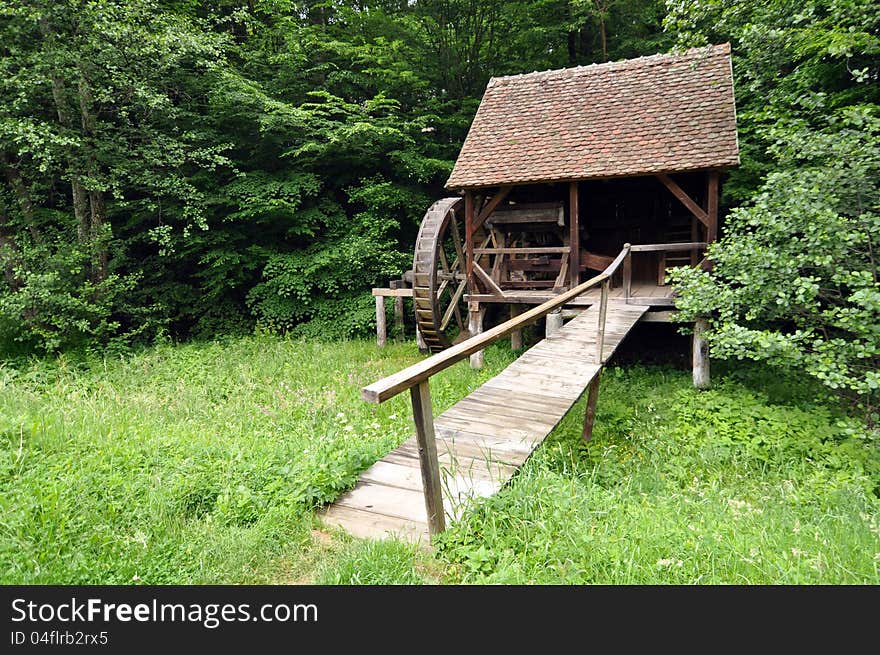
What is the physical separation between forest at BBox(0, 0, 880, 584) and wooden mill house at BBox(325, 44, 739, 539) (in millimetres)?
406

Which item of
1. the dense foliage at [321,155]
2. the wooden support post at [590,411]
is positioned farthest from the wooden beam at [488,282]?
the wooden support post at [590,411]

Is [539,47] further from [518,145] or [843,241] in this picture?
[843,241]

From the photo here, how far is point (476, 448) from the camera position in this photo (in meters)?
3.46

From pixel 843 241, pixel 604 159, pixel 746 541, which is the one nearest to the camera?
pixel 746 541

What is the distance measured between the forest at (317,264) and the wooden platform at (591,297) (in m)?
0.42

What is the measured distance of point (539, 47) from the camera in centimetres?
1466

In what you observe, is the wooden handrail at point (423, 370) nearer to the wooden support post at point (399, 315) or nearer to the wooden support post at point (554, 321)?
the wooden support post at point (554, 321)

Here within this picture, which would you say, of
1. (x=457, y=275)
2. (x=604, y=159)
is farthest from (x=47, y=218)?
(x=604, y=159)

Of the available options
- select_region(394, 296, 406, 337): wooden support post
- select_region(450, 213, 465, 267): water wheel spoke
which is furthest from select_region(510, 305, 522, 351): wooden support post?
select_region(394, 296, 406, 337): wooden support post

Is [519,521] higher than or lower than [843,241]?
lower

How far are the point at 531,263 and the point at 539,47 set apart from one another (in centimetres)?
743

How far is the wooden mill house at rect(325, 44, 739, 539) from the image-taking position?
143 inches

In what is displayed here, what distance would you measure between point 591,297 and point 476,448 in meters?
5.77

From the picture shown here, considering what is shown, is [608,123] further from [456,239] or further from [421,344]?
[421,344]
